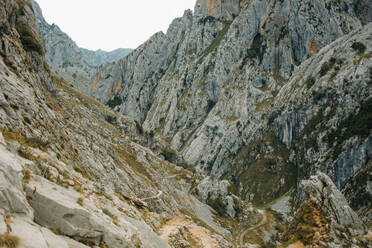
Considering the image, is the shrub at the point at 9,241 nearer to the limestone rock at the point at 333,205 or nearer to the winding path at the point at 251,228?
the limestone rock at the point at 333,205

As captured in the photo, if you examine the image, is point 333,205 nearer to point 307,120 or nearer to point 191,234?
point 191,234

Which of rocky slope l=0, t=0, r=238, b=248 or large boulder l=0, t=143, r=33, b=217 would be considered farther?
rocky slope l=0, t=0, r=238, b=248

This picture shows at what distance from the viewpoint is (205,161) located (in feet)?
630

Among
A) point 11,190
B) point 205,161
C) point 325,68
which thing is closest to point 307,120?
point 325,68

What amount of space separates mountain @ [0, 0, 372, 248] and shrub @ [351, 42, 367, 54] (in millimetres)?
994

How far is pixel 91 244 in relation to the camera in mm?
13117

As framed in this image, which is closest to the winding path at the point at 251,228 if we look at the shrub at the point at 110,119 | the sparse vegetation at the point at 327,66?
the shrub at the point at 110,119

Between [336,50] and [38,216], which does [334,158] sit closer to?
[336,50]

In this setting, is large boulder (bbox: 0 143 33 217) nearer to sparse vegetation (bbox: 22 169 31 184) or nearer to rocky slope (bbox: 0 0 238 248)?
rocky slope (bbox: 0 0 238 248)

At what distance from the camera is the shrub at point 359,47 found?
128800 millimetres

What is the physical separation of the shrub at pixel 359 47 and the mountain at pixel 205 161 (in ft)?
3.26

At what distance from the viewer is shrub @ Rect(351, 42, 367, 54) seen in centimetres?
12880

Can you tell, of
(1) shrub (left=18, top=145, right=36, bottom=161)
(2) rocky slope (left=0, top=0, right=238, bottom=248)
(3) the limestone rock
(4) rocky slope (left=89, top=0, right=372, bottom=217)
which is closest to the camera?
(2) rocky slope (left=0, top=0, right=238, bottom=248)

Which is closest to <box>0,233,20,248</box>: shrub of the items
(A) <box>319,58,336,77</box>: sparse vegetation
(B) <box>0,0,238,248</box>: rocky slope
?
(B) <box>0,0,238,248</box>: rocky slope
